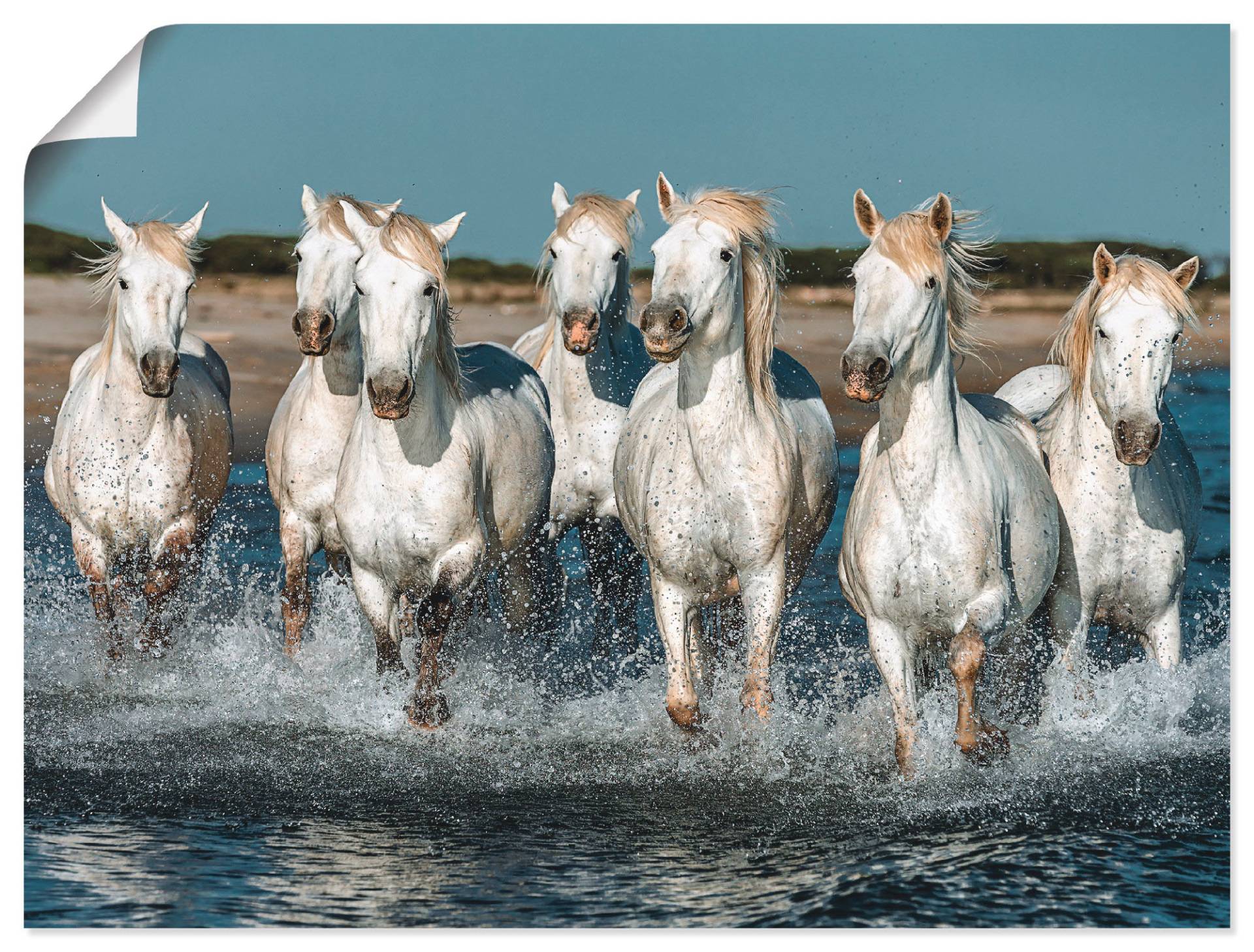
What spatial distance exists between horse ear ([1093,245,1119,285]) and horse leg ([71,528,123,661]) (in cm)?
341

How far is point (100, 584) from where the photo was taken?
6199mm

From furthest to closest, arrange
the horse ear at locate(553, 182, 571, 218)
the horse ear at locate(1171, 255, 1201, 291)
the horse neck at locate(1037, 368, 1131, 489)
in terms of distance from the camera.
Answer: the horse ear at locate(553, 182, 571, 218) < the horse neck at locate(1037, 368, 1131, 489) < the horse ear at locate(1171, 255, 1201, 291)

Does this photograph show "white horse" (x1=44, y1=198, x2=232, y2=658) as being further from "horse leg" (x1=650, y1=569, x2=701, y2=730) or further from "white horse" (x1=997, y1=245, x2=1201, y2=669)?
"white horse" (x1=997, y1=245, x2=1201, y2=669)

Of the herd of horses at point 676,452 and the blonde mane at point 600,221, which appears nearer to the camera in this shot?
the herd of horses at point 676,452

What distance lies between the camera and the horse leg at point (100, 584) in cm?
618

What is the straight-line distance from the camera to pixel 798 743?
5184mm

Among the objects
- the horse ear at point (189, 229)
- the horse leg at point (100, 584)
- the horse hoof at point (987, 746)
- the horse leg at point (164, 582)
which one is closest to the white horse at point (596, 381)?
the horse ear at point (189, 229)

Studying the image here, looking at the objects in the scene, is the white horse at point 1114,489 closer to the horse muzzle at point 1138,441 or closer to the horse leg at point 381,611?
the horse muzzle at point 1138,441

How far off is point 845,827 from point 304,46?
8.81 ft

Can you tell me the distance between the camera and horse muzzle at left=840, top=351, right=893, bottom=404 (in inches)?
170

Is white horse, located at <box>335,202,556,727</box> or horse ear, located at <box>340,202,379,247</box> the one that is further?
horse ear, located at <box>340,202,379,247</box>

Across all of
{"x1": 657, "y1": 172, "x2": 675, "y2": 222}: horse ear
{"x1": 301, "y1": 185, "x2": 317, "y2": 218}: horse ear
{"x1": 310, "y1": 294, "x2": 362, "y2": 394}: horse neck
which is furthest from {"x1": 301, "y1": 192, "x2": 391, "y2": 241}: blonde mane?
{"x1": 657, "y1": 172, "x2": 675, "y2": 222}: horse ear

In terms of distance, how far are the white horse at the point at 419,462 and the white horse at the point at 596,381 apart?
46 centimetres

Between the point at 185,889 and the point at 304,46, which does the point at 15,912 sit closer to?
the point at 185,889
